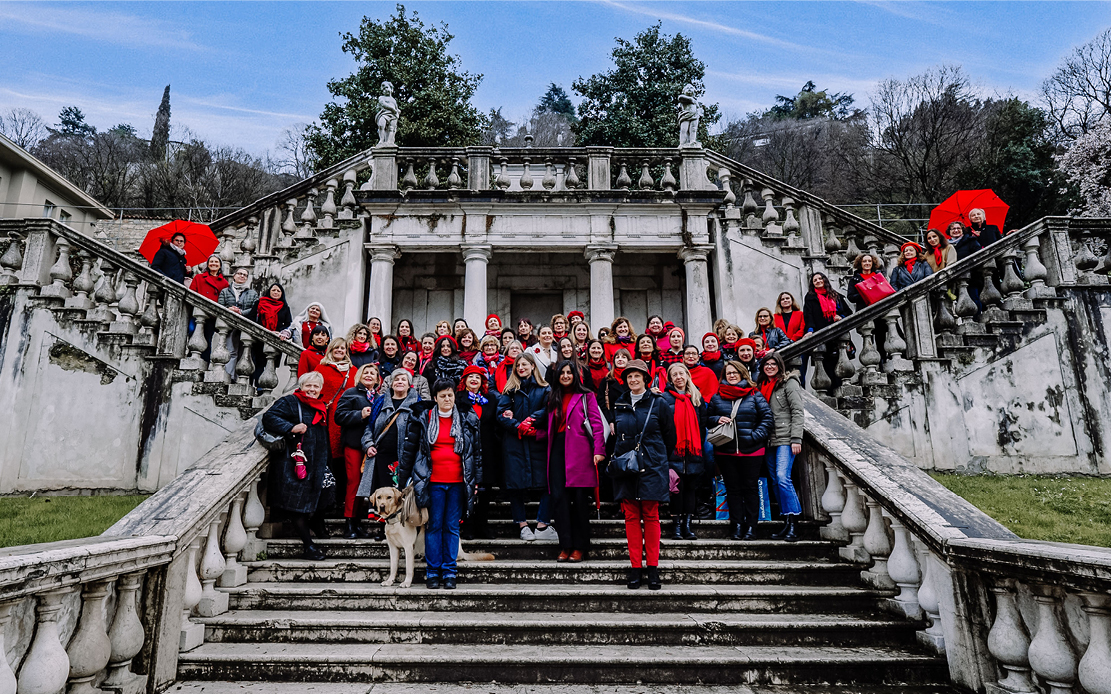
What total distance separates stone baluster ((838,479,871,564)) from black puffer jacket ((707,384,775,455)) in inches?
36.7

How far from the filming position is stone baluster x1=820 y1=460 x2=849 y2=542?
18.0 ft

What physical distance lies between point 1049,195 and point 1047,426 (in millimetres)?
24944

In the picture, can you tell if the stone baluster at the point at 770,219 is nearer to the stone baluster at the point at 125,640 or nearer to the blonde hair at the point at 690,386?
the blonde hair at the point at 690,386

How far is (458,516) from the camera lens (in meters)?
5.26

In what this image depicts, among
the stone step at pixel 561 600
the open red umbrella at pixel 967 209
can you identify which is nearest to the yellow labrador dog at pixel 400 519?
the stone step at pixel 561 600

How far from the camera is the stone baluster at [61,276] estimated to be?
8.27 m

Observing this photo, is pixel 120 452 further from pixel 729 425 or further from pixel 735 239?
pixel 735 239

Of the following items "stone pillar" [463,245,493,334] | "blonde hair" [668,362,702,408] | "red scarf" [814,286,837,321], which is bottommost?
"blonde hair" [668,362,702,408]

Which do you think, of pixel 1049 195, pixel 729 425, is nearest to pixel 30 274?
pixel 729 425

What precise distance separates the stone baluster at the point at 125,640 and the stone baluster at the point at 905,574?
199 inches

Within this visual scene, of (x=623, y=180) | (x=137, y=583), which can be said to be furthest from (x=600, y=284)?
(x=137, y=583)

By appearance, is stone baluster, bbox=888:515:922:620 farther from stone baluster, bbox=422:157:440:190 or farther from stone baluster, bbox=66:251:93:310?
stone baluster, bbox=422:157:440:190

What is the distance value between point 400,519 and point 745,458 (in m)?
3.29

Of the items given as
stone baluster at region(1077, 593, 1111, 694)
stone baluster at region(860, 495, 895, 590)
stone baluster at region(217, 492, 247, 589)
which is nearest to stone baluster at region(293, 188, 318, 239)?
stone baluster at region(217, 492, 247, 589)
